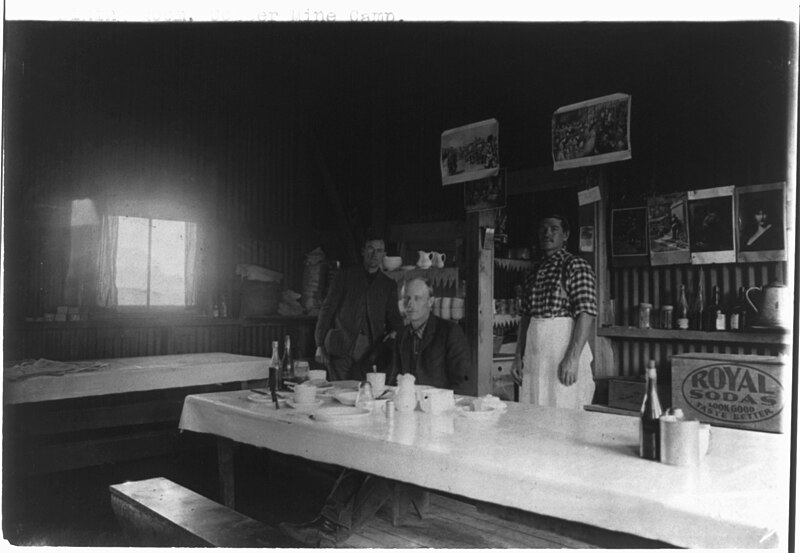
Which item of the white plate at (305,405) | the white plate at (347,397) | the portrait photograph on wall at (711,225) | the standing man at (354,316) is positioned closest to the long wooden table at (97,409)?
the standing man at (354,316)

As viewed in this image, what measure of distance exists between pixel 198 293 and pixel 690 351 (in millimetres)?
5323

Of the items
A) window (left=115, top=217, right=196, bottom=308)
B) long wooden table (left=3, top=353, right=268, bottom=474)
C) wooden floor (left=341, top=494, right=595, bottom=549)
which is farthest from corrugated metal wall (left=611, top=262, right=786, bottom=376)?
window (left=115, top=217, right=196, bottom=308)

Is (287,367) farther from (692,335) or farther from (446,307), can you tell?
(692,335)

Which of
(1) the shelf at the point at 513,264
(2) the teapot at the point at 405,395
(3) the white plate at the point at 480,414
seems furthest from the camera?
(1) the shelf at the point at 513,264

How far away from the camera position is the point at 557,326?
13.2 ft

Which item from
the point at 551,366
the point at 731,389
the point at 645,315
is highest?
the point at 645,315

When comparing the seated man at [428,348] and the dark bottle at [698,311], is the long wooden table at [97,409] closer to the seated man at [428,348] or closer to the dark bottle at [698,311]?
the seated man at [428,348]

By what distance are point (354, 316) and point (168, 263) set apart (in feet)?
9.93

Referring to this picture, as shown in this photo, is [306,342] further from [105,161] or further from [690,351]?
[690,351]

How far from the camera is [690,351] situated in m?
4.44

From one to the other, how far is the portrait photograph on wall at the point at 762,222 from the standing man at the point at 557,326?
3.62ft

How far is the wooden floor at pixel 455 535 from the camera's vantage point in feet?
9.88

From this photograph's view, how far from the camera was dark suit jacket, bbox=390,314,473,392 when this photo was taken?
3486mm

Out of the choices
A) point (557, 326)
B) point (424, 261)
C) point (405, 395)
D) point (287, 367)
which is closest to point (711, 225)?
point (557, 326)
